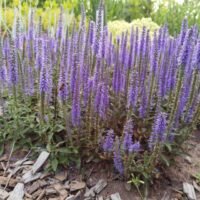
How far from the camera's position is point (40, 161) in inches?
123

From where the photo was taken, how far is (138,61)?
3.33 m

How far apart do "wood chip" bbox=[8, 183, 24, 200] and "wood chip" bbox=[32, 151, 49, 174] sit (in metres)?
0.15

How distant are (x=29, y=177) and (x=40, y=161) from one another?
0.15 metres

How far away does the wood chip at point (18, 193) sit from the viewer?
2.99 meters

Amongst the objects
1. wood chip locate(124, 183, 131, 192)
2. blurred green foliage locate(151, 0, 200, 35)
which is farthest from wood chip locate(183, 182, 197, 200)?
blurred green foliage locate(151, 0, 200, 35)

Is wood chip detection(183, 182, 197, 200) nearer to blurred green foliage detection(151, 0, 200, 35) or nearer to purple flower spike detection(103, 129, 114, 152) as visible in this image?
purple flower spike detection(103, 129, 114, 152)

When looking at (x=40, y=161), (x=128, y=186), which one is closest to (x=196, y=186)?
(x=128, y=186)

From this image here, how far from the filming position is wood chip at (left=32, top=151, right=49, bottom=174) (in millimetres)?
3117

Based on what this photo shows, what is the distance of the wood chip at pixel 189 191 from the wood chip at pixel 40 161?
1080 millimetres

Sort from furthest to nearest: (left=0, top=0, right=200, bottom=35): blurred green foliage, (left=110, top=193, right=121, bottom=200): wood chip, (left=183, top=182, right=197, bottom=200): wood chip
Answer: (left=0, top=0, right=200, bottom=35): blurred green foliage < (left=183, top=182, right=197, bottom=200): wood chip < (left=110, top=193, right=121, bottom=200): wood chip

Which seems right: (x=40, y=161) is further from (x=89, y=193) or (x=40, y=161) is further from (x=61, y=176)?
(x=89, y=193)

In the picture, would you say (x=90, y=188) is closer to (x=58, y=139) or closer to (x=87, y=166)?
(x=87, y=166)

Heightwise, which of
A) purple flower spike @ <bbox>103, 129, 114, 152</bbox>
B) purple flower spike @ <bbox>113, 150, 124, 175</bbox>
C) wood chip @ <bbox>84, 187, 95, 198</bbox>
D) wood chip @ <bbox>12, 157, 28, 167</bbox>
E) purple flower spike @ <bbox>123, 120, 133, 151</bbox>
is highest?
purple flower spike @ <bbox>123, 120, 133, 151</bbox>

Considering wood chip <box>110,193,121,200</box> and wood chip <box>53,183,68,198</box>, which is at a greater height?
wood chip <box>110,193,121,200</box>
